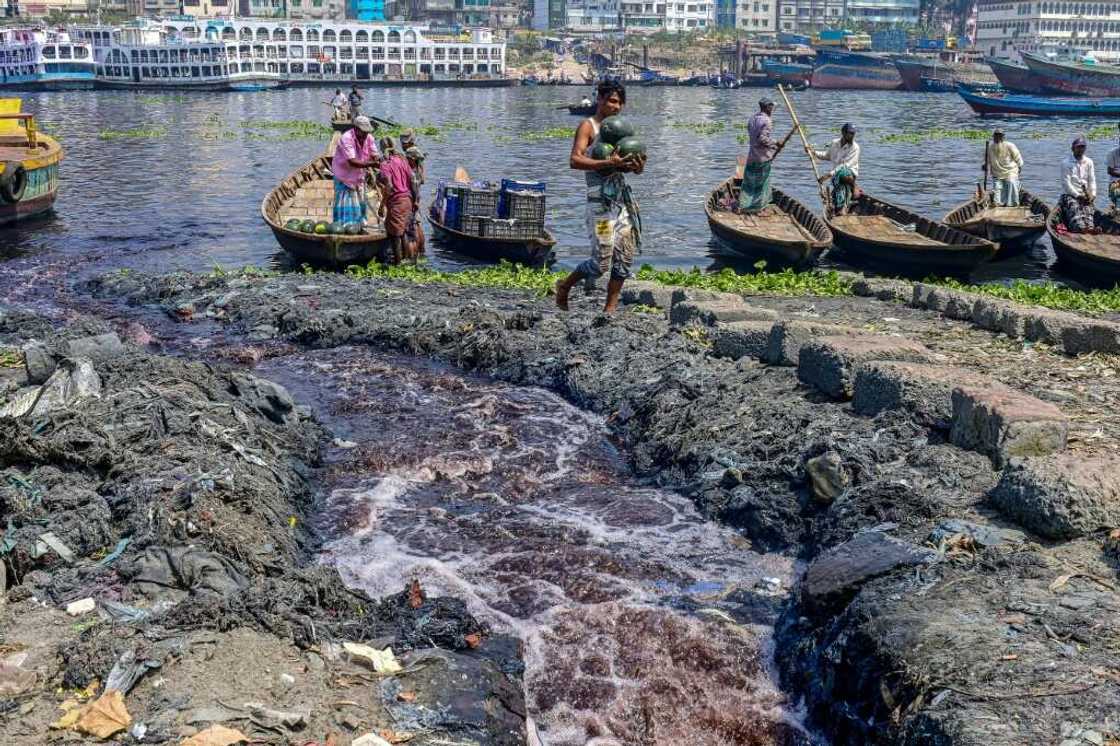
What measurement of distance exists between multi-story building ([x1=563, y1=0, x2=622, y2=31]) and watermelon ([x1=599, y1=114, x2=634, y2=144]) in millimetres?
136225

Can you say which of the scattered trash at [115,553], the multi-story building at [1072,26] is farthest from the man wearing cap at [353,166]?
the multi-story building at [1072,26]

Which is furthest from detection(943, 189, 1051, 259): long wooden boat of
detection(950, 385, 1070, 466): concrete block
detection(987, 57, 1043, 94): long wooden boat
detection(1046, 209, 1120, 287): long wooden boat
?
detection(987, 57, 1043, 94): long wooden boat

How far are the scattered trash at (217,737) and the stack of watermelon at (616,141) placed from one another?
6.23m

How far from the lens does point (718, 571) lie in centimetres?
Answer: 611

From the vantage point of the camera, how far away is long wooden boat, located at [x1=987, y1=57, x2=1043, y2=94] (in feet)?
250

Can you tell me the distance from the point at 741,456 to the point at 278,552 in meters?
3.06

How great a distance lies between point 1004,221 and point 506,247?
347 inches

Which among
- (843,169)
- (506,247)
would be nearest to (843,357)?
(506,247)

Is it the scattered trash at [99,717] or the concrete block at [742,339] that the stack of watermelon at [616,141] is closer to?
the concrete block at [742,339]

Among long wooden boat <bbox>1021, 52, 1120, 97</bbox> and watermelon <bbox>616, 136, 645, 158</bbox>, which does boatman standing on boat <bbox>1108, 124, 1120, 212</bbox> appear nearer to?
watermelon <bbox>616, 136, 645, 158</bbox>

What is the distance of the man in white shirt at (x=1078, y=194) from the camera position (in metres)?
16.9

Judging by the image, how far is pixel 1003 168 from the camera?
19219 mm

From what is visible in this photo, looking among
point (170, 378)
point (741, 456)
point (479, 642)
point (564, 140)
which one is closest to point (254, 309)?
point (170, 378)

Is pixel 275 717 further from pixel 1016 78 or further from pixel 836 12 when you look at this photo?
pixel 836 12
